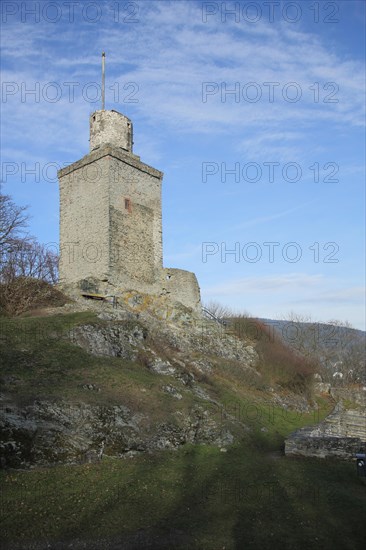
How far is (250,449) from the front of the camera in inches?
617

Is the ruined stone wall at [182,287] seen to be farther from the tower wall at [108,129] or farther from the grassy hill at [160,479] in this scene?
the grassy hill at [160,479]

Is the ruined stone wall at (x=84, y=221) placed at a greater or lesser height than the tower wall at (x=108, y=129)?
lesser

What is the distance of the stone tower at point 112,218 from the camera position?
90.2ft

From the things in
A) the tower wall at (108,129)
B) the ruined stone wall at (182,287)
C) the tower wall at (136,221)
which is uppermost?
the tower wall at (108,129)

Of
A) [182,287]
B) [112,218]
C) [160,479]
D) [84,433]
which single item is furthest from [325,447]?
[182,287]

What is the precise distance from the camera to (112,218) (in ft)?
90.6

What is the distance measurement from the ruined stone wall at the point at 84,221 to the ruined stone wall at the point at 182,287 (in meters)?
5.07

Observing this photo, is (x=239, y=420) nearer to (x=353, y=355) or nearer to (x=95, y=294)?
(x=95, y=294)

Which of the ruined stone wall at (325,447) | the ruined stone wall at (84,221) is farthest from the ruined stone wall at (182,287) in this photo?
the ruined stone wall at (325,447)

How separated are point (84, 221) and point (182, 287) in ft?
25.2

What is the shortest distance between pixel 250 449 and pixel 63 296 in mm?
13977

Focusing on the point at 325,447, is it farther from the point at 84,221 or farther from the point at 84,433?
the point at 84,221

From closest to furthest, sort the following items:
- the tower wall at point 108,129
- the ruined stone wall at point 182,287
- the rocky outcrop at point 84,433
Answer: the rocky outcrop at point 84,433 → the tower wall at point 108,129 → the ruined stone wall at point 182,287

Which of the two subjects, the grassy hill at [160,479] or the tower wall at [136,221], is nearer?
the grassy hill at [160,479]
